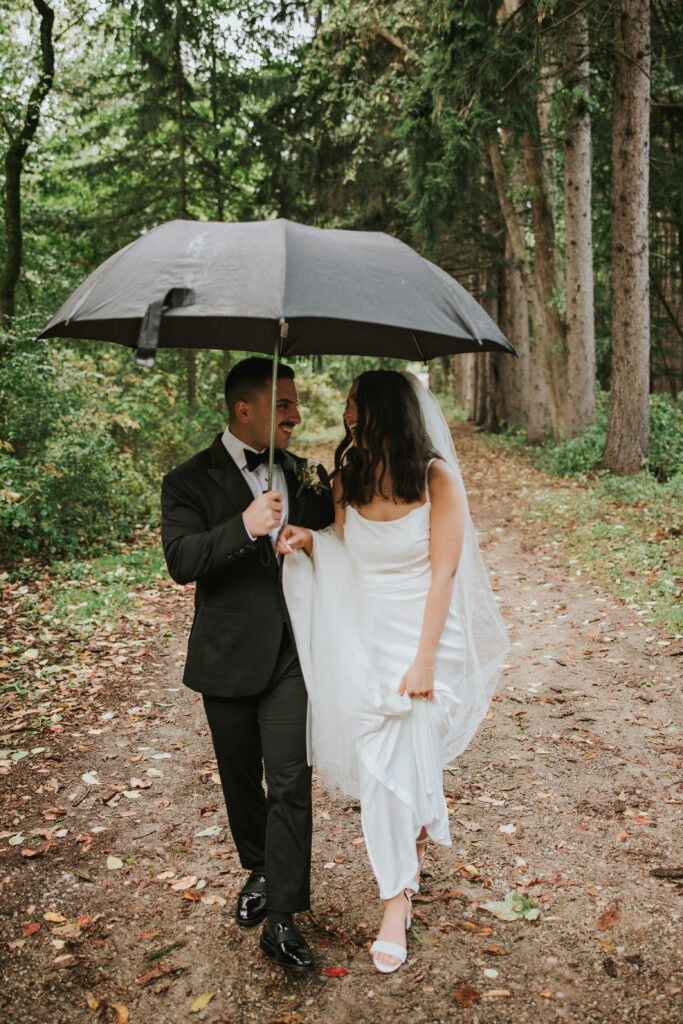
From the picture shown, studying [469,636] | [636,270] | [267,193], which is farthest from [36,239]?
[469,636]

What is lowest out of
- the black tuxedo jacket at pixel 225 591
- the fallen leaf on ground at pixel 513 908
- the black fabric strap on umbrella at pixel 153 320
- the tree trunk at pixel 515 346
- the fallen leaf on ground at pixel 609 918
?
the fallen leaf on ground at pixel 513 908

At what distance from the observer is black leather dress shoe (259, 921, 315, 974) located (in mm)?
3096

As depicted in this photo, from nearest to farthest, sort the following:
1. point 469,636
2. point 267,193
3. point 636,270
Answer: point 469,636 → point 636,270 → point 267,193

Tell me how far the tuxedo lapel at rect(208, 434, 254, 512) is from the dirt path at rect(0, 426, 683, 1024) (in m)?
1.77

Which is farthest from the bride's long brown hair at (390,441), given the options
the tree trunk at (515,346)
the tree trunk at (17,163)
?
the tree trunk at (515,346)

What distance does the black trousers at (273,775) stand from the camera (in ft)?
10.1

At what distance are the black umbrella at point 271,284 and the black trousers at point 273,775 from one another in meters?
1.30

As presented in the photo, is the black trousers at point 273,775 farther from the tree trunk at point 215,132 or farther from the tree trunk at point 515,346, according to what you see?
the tree trunk at point 515,346

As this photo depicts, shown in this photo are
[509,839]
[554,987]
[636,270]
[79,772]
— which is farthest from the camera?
[636,270]

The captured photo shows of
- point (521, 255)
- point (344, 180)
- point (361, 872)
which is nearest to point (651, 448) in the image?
point (521, 255)

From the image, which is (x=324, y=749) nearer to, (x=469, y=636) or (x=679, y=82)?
(x=469, y=636)

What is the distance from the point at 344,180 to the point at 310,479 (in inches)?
613

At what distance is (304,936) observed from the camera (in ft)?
11.1

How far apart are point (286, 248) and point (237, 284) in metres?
0.21
